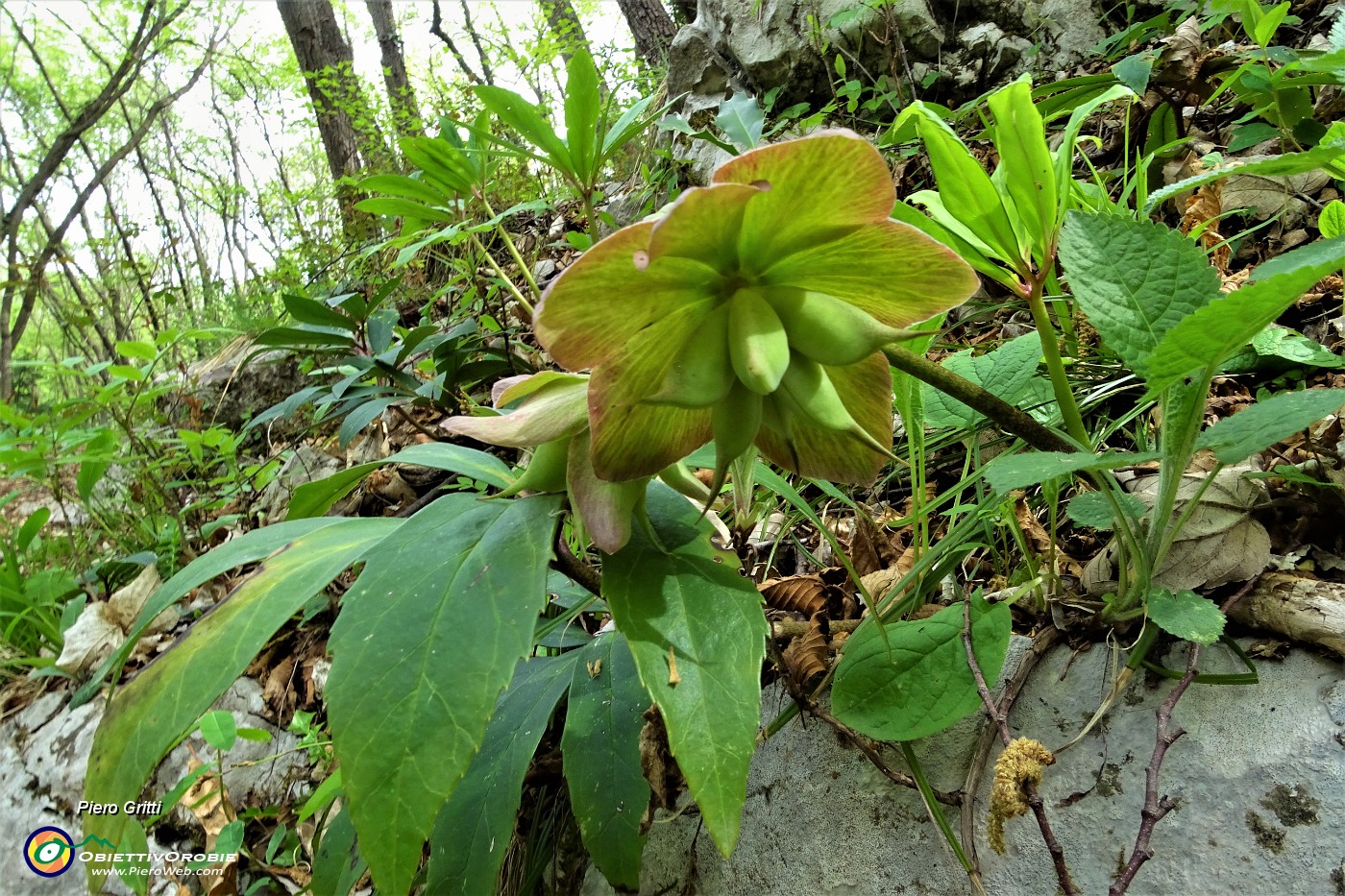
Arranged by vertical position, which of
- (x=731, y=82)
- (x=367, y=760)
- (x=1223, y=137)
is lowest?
(x=1223, y=137)

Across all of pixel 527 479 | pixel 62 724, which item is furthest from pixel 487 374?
pixel 62 724

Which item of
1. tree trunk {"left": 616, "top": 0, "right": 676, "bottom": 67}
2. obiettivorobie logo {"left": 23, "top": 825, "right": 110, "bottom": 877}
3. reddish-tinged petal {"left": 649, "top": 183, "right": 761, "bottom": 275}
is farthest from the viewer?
tree trunk {"left": 616, "top": 0, "right": 676, "bottom": 67}

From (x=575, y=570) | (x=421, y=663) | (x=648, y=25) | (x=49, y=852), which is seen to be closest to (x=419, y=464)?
(x=575, y=570)

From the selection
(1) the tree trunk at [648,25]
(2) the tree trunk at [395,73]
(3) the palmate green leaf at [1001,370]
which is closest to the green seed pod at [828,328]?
(3) the palmate green leaf at [1001,370]

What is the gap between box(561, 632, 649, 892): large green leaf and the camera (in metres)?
0.77

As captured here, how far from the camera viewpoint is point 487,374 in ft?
5.82

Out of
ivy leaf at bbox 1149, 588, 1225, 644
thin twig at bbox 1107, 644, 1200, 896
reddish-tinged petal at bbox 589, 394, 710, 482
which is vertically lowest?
thin twig at bbox 1107, 644, 1200, 896

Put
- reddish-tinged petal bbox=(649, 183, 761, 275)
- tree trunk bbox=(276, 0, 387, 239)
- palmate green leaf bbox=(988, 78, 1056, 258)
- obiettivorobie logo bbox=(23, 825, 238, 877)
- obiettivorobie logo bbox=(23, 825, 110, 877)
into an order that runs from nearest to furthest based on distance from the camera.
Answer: reddish-tinged petal bbox=(649, 183, 761, 275), palmate green leaf bbox=(988, 78, 1056, 258), obiettivorobie logo bbox=(23, 825, 238, 877), obiettivorobie logo bbox=(23, 825, 110, 877), tree trunk bbox=(276, 0, 387, 239)

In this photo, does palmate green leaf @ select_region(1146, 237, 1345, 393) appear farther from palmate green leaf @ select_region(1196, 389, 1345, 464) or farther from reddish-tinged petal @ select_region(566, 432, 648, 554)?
reddish-tinged petal @ select_region(566, 432, 648, 554)

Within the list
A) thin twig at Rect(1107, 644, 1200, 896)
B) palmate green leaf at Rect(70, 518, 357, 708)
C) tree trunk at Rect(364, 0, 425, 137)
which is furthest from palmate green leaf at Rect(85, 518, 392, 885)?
tree trunk at Rect(364, 0, 425, 137)

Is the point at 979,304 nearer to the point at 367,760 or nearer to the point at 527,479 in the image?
the point at 527,479

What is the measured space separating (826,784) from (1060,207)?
0.67 meters

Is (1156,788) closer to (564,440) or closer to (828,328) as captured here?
(828,328)

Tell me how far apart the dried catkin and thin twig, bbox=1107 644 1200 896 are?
0.27 ft
